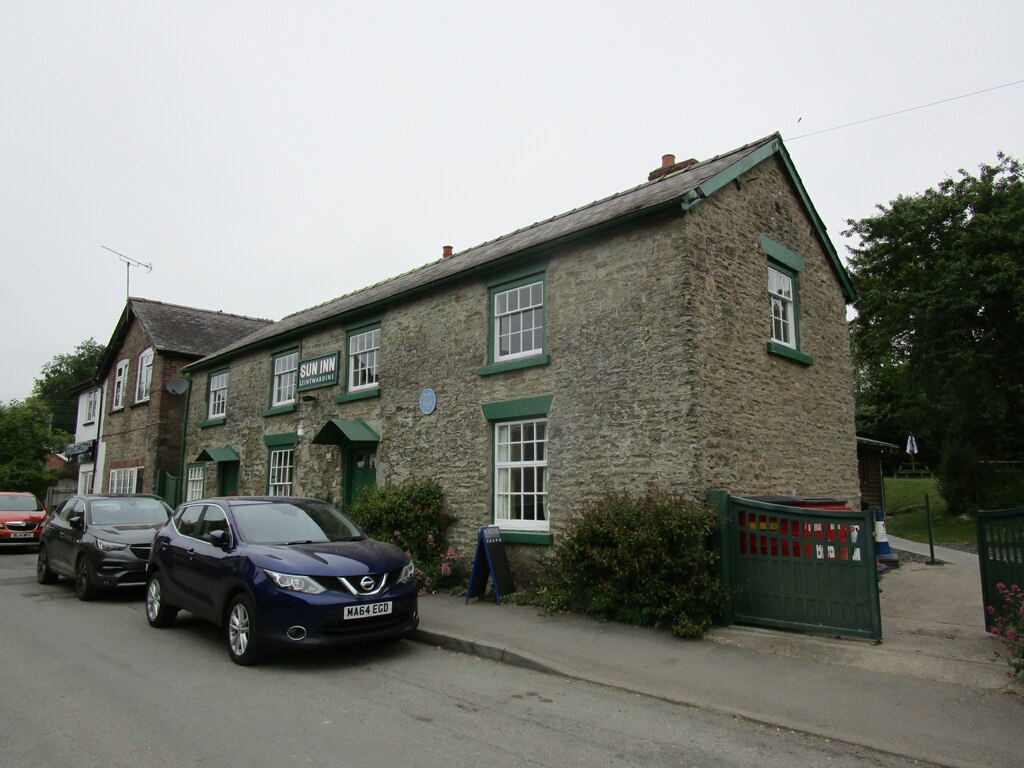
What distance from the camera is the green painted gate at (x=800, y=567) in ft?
24.4

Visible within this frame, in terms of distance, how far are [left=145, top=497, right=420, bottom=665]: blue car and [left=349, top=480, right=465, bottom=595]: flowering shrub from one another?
10.5 feet

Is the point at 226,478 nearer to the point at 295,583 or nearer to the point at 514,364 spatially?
the point at 514,364

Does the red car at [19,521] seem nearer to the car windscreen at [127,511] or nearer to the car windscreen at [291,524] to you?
the car windscreen at [127,511]

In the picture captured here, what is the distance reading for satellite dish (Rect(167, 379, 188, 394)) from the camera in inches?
848

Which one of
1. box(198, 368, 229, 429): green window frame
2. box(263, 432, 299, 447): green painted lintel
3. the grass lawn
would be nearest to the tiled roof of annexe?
box(198, 368, 229, 429): green window frame

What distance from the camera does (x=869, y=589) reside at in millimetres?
7379

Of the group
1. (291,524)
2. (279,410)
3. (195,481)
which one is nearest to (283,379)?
(279,410)

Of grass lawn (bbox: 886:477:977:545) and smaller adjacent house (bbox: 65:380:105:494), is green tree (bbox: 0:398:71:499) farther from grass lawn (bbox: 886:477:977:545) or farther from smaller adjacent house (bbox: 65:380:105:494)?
grass lawn (bbox: 886:477:977:545)

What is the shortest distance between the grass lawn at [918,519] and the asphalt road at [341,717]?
440 inches

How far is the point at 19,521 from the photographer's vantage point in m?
19.2

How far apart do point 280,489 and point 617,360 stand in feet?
34.0

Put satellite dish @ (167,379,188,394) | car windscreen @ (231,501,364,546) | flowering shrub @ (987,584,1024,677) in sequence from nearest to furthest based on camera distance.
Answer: flowering shrub @ (987,584,1024,677), car windscreen @ (231,501,364,546), satellite dish @ (167,379,188,394)

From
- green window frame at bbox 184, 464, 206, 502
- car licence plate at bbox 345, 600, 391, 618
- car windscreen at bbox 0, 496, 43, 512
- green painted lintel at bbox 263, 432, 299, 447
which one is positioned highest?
green painted lintel at bbox 263, 432, 299, 447

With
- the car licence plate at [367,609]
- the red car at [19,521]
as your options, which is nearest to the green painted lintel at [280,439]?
the red car at [19,521]
